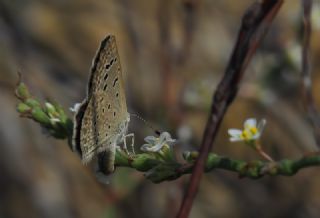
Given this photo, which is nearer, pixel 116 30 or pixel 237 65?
pixel 237 65

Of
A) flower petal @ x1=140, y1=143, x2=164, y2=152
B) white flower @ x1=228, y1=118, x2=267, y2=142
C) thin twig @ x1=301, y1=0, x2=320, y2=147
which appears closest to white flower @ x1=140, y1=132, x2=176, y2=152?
flower petal @ x1=140, y1=143, x2=164, y2=152

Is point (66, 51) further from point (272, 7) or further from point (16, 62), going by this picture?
point (272, 7)

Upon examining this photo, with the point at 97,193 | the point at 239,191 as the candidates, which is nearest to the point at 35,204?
the point at 97,193

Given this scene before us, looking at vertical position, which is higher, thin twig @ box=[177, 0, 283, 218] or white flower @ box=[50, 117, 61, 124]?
white flower @ box=[50, 117, 61, 124]

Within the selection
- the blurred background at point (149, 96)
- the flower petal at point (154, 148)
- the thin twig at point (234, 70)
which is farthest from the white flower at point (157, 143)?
the blurred background at point (149, 96)

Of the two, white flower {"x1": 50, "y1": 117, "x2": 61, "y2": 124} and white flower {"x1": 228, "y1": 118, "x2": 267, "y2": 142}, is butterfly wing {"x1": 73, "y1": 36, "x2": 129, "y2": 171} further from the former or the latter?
white flower {"x1": 228, "y1": 118, "x2": 267, "y2": 142}

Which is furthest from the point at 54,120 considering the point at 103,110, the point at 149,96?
the point at 149,96
